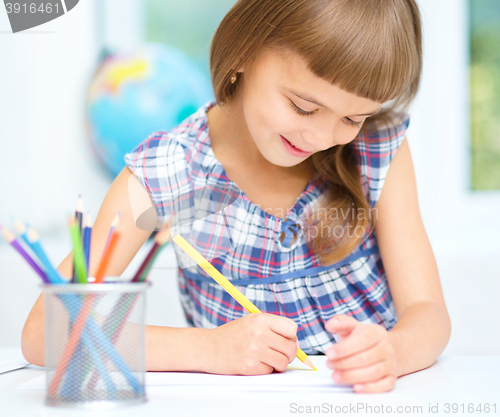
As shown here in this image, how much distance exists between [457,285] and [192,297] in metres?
0.66

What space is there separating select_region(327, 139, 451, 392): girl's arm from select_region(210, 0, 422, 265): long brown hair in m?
0.07

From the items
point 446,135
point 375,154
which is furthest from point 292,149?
point 446,135

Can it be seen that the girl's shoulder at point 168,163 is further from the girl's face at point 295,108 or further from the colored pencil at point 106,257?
the colored pencil at point 106,257

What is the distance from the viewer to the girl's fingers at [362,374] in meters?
0.39

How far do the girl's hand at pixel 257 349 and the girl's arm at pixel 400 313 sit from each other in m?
0.07

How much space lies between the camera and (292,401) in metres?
0.37

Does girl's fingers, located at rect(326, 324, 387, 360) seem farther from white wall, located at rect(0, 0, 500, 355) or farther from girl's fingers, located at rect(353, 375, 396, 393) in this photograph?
white wall, located at rect(0, 0, 500, 355)

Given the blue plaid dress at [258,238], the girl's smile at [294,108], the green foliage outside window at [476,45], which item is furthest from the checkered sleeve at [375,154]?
the green foliage outside window at [476,45]

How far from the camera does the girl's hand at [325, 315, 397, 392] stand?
396 millimetres

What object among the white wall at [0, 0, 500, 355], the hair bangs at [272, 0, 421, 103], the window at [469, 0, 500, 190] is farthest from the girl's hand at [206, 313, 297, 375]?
the window at [469, 0, 500, 190]

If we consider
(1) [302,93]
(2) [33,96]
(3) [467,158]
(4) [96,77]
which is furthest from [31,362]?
(3) [467,158]

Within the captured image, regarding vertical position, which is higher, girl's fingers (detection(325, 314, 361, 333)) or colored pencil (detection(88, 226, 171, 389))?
colored pencil (detection(88, 226, 171, 389))

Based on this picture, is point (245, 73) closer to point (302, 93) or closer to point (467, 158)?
point (302, 93)

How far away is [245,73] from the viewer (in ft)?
2.10
